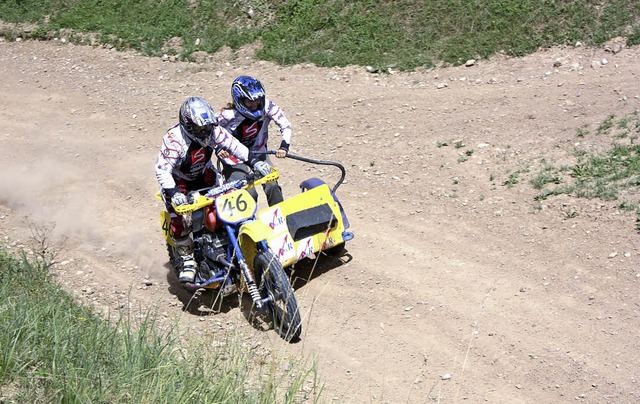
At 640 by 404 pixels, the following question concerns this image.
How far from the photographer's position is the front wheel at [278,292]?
730cm

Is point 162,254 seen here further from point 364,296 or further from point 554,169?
point 554,169

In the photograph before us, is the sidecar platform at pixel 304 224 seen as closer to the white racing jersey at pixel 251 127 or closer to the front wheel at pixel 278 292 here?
the front wheel at pixel 278 292

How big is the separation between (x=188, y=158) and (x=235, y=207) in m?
0.88

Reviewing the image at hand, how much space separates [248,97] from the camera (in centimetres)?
893

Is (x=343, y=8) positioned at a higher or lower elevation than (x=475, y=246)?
higher

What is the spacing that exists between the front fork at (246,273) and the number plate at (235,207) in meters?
0.12

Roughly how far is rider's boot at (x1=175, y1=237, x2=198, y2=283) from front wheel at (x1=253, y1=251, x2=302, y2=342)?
93 cm

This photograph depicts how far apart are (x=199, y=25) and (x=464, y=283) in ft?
36.2

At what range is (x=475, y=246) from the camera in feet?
29.8

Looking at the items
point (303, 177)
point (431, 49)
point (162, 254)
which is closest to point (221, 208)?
point (162, 254)

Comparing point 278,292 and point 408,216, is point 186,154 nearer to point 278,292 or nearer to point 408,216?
point 278,292

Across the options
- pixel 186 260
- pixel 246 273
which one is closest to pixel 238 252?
pixel 246 273

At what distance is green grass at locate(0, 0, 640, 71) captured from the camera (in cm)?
1409

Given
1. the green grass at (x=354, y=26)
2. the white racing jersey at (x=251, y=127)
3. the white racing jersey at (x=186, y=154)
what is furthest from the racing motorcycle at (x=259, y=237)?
the green grass at (x=354, y=26)
